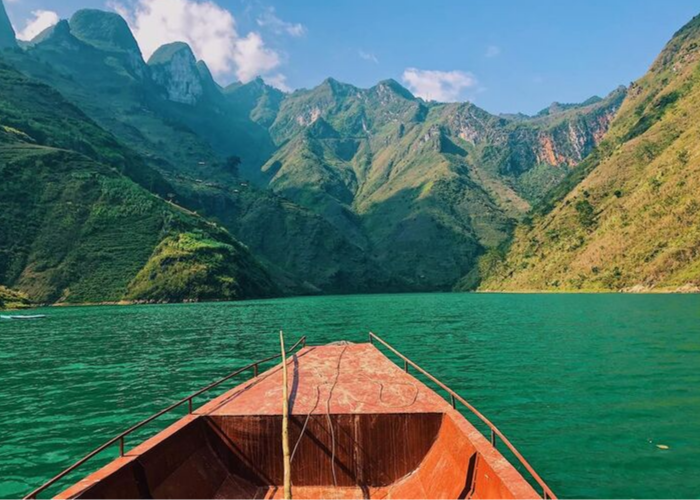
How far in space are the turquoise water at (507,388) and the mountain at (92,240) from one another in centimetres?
9193

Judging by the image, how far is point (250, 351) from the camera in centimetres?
3825

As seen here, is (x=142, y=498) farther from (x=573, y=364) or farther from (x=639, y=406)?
(x=573, y=364)

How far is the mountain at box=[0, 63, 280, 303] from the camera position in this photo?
5207 inches

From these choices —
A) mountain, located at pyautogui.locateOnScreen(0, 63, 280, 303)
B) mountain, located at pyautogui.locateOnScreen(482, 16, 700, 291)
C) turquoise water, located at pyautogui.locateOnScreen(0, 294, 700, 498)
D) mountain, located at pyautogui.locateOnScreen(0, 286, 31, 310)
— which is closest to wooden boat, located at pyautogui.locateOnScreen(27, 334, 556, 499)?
turquoise water, located at pyautogui.locateOnScreen(0, 294, 700, 498)

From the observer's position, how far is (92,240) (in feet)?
472

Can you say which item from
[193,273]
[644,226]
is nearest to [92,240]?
[193,273]

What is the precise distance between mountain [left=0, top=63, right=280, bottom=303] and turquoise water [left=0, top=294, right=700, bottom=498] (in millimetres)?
91930

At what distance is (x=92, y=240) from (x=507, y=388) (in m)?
153

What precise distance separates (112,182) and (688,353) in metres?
177

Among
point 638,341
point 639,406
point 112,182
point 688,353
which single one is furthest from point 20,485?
point 112,182

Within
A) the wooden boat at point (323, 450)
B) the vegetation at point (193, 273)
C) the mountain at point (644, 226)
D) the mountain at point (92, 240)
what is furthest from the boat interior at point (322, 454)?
the vegetation at point (193, 273)

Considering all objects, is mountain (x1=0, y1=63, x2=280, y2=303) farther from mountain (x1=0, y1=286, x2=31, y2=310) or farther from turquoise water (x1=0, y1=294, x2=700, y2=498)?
turquoise water (x1=0, y1=294, x2=700, y2=498)

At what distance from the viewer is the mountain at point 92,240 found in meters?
132

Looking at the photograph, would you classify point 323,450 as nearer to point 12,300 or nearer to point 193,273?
point 12,300
